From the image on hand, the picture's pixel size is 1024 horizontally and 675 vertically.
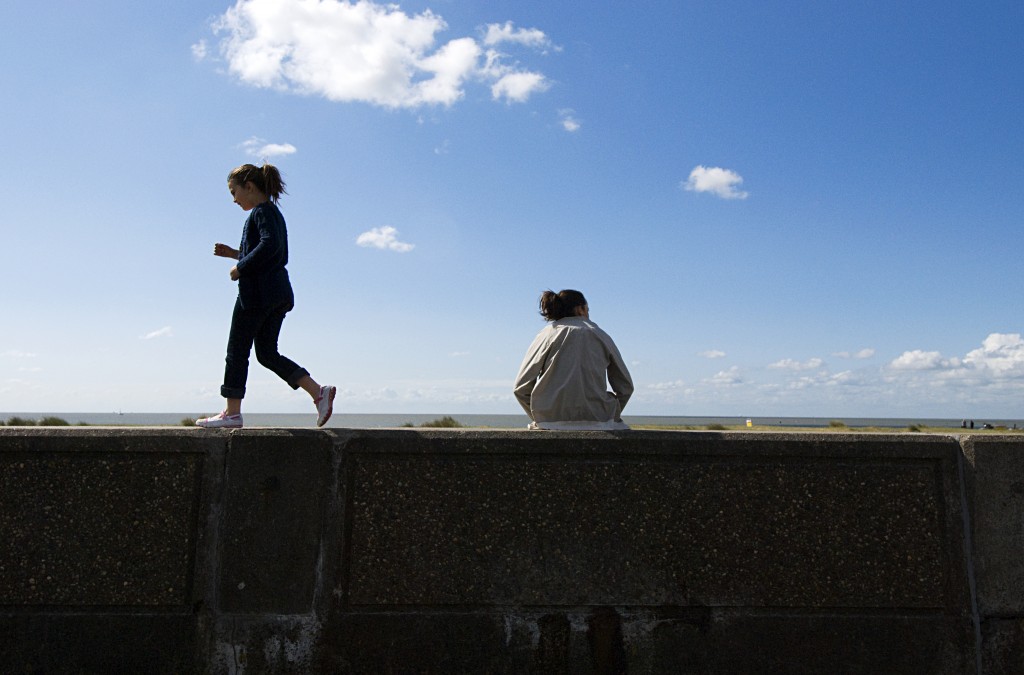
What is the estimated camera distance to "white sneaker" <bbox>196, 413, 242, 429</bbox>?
12.4ft

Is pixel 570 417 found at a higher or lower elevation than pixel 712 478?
higher

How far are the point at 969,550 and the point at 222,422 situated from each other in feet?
12.4

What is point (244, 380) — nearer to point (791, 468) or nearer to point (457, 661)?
point (457, 661)

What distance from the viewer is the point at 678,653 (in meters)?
3.41

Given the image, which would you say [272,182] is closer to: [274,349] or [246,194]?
[246,194]

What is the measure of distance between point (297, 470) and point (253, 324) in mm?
1132

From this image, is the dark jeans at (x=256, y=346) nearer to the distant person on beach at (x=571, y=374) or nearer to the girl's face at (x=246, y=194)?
the girl's face at (x=246, y=194)

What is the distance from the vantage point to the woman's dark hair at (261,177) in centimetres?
446

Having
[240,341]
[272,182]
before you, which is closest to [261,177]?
[272,182]

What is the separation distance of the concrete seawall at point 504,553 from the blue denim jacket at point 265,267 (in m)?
0.98

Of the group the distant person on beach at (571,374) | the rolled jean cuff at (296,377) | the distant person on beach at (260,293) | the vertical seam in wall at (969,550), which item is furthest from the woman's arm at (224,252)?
the vertical seam in wall at (969,550)

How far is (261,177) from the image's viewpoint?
4.48 meters

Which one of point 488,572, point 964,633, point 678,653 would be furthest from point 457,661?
point 964,633

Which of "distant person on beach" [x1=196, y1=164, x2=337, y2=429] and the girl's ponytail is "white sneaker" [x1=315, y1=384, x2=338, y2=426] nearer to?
"distant person on beach" [x1=196, y1=164, x2=337, y2=429]
